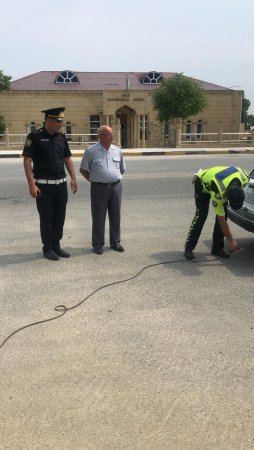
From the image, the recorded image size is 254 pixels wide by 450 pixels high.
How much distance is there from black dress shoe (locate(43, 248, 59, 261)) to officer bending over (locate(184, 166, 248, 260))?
1576mm

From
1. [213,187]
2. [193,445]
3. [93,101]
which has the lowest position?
[193,445]

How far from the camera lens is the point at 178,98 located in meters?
34.3

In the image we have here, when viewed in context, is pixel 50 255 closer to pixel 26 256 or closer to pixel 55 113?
pixel 26 256

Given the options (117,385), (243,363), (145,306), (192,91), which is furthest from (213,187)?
(192,91)

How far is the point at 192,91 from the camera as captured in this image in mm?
34750

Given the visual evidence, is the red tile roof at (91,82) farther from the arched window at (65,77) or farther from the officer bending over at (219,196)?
the officer bending over at (219,196)

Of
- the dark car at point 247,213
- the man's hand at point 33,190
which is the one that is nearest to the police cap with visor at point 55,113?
the man's hand at point 33,190

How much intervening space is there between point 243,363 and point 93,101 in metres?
39.5

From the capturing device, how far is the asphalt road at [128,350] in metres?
2.51

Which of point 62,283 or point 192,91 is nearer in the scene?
point 62,283

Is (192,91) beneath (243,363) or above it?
above

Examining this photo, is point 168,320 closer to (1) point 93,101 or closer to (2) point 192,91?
(2) point 192,91

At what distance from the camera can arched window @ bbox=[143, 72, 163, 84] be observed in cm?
4212

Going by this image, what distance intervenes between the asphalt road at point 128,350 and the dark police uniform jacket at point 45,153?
41.4 inches
